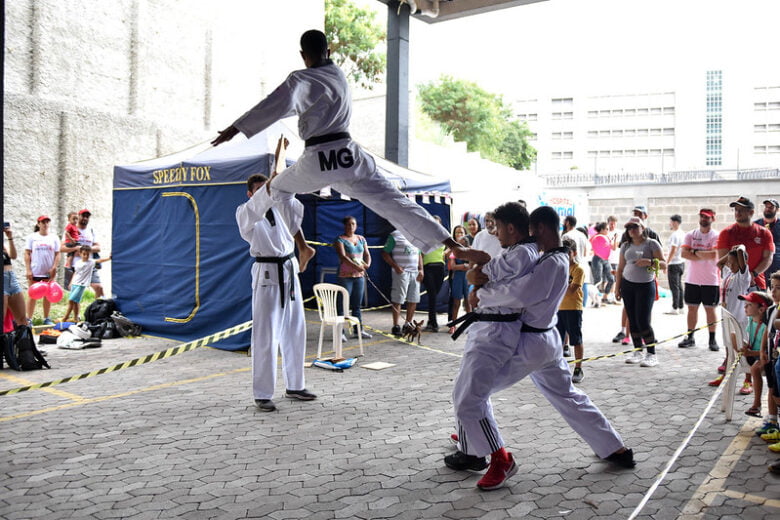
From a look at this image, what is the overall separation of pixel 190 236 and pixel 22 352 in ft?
8.74

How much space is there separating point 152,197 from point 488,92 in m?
45.0

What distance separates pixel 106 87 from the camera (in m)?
14.5

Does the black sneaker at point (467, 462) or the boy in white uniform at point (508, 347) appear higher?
the boy in white uniform at point (508, 347)

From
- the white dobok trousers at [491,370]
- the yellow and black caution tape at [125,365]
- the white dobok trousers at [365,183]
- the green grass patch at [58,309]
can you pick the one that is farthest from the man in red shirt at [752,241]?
the green grass patch at [58,309]

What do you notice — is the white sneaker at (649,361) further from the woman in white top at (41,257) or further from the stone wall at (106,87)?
the stone wall at (106,87)

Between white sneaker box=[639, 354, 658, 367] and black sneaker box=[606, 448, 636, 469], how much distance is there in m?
3.73

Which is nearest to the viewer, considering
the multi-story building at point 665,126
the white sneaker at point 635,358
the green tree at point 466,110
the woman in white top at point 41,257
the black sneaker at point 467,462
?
the black sneaker at point 467,462

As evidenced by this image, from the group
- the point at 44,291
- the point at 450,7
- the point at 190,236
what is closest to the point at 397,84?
the point at 450,7

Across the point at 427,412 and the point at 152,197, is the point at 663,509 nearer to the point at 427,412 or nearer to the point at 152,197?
the point at 427,412

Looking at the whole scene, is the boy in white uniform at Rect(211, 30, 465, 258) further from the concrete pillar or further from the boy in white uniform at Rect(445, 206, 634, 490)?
the concrete pillar

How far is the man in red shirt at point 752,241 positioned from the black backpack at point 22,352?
800cm

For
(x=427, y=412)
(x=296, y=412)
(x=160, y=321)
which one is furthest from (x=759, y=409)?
(x=160, y=321)

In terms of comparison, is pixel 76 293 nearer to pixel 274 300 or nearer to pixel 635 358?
pixel 274 300

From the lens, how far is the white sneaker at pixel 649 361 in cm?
750
